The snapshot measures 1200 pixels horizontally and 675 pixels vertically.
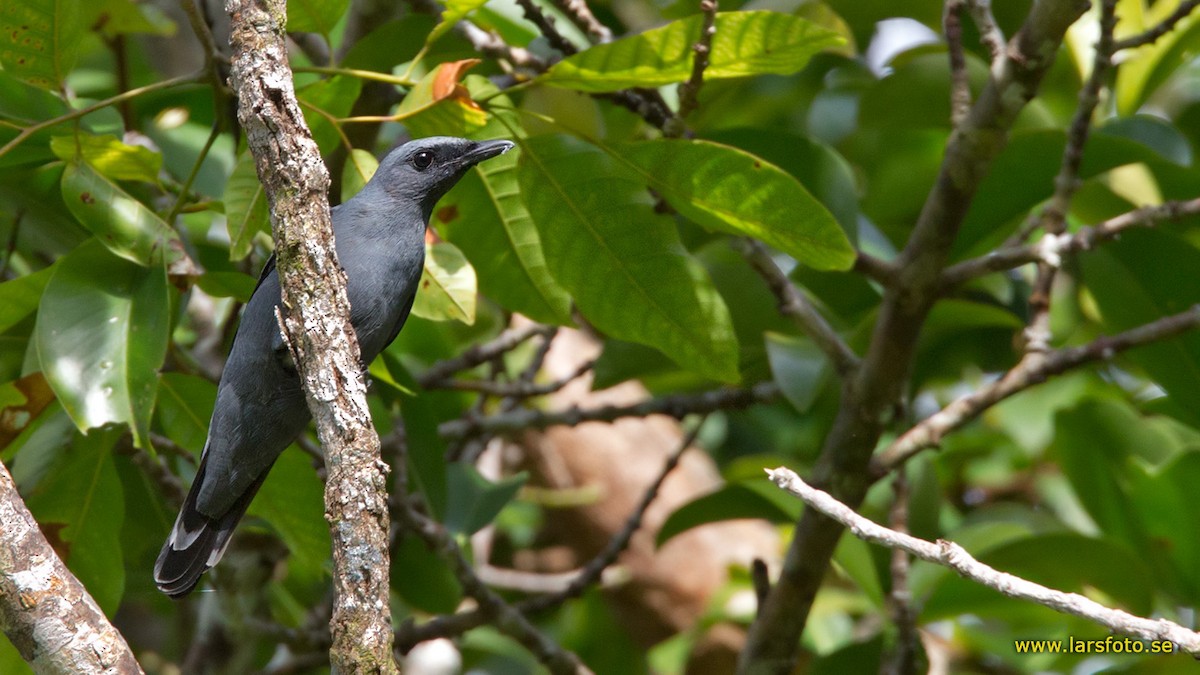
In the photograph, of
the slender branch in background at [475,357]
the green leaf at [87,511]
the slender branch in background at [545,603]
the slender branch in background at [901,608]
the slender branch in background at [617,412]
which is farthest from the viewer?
the slender branch in background at [475,357]

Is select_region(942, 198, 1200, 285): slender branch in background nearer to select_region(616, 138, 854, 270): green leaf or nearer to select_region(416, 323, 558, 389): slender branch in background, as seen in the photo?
select_region(616, 138, 854, 270): green leaf

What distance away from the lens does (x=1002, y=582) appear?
6.67ft

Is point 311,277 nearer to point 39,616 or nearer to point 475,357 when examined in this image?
point 39,616

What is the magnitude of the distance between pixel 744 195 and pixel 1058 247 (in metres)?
1.08

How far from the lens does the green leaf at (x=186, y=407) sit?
3.10m

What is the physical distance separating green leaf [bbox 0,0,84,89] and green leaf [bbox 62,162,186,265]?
0.24m

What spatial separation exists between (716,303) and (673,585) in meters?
3.59

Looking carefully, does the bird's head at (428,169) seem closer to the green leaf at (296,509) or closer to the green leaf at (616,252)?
the green leaf at (616,252)

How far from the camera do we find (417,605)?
421 centimetres

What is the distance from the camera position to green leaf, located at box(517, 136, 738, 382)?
9.87ft

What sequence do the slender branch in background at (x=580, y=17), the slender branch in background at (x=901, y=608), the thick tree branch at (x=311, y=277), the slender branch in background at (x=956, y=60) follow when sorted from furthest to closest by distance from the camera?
the slender branch in background at (x=901, y=608), the slender branch in background at (x=580, y=17), the slender branch in background at (x=956, y=60), the thick tree branch at (x=311, y=277)

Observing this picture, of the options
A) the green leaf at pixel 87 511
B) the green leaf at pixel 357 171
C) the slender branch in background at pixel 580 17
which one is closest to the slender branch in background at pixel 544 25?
the slender branch in background at pixel 580 17

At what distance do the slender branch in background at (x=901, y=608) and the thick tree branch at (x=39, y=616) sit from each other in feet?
7.77

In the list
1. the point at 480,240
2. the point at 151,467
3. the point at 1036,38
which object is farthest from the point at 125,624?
the point at 1036,38
